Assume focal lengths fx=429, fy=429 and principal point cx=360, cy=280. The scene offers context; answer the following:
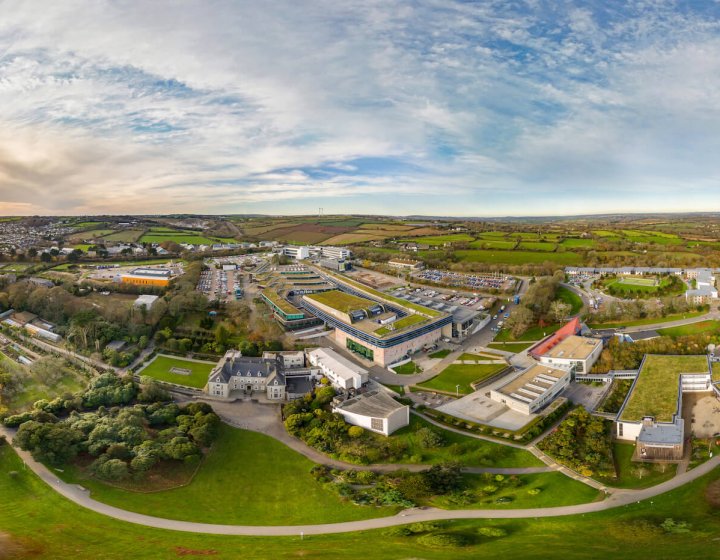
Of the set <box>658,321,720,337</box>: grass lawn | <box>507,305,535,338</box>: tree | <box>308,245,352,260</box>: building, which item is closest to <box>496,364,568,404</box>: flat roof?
<box>507,305,535,338</box>: tree

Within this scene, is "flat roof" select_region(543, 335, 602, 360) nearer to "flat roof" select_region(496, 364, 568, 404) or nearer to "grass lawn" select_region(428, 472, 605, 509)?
"flat roof" select_region(496, 364, 568, 404)

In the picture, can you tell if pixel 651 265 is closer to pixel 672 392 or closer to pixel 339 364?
pixel 672 392

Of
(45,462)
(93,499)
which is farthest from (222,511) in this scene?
(45,462)

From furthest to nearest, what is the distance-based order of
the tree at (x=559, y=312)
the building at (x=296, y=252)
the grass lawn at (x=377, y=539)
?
1. the building at (x=296, y=252)
2. the tree at (x=559, y=312)
3. the grass lawn at (x=377, y=539)

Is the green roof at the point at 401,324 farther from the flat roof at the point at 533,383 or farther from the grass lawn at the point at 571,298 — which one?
the grass lawn at the point at 571,298

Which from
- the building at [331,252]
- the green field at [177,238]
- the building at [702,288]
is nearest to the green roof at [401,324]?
the building at [702,288]

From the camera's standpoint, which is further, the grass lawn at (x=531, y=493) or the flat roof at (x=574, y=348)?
the flat roof at (x=574, y=348)

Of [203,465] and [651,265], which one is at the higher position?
[651,265]
